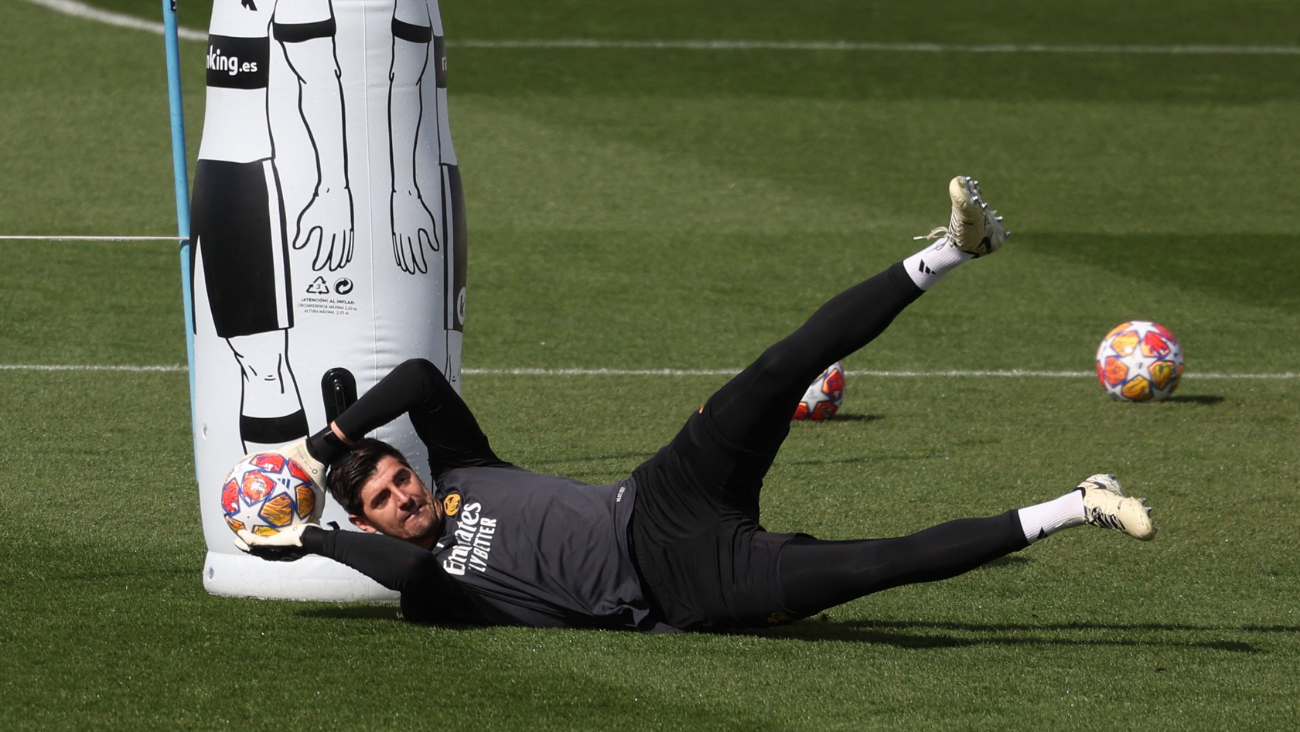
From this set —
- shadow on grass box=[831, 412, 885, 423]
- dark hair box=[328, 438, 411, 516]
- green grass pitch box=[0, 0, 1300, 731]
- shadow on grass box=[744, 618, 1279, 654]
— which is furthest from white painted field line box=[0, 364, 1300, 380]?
dark hair box=[328, 438, 411, 516]

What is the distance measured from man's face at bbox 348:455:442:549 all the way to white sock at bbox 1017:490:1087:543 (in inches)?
83.5

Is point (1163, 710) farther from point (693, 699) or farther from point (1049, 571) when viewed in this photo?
point (1049, 571)

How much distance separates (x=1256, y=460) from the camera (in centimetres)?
891

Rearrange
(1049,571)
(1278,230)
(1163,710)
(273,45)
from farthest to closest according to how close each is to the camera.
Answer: (1278,230), (1049,571), (273,45), (1163,710)

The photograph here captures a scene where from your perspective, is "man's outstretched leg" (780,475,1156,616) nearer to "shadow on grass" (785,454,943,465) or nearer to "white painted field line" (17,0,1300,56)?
"shadow on grass" (785,454,943,465)

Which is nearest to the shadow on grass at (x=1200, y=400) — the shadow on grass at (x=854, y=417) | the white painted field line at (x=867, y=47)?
the shadow on grass at (x=854, y=417)

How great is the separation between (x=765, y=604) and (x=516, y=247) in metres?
11.4

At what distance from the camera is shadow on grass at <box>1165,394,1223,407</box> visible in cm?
1068

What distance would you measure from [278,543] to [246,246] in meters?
1.31

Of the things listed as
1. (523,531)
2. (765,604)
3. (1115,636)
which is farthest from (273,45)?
(1115,636)

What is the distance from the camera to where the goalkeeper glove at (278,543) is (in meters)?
5.41

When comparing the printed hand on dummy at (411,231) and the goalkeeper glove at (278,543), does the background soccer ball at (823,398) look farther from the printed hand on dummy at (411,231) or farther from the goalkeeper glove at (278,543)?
the goalkeeper glove at (278,543)

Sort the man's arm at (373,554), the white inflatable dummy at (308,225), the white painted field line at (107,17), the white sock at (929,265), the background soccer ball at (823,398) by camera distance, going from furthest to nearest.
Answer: the white painted field line at (107,17)
the background soccer ball at (823,398)
the white inflatable dummy at (308,225)
the white sock at (929,265)
the man's arm at (373,554)

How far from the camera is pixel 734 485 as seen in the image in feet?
18.3
